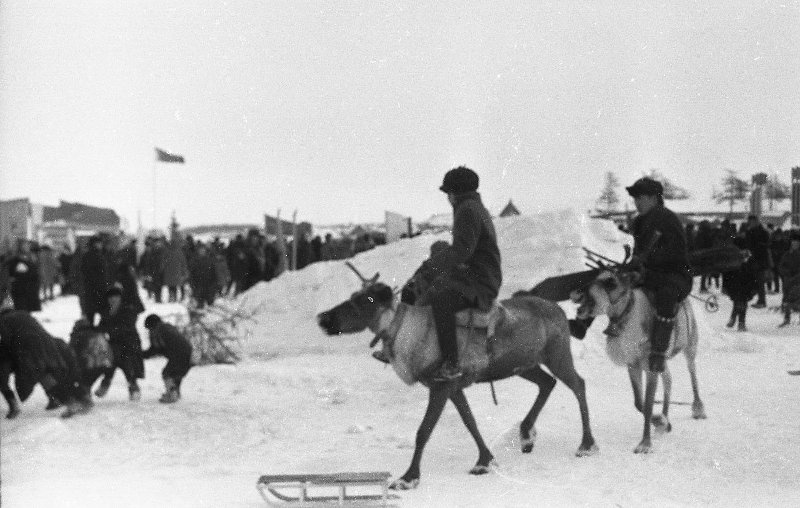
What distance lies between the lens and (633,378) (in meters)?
8.02

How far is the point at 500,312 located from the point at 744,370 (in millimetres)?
5442

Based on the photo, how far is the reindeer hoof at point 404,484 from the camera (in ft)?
20.3

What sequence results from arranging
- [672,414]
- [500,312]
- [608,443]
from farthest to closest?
[672,414], [608,443], [500,312]

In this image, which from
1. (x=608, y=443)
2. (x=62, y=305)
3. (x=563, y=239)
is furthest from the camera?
(x=62, y=305)

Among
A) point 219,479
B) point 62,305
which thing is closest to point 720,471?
point 219,479

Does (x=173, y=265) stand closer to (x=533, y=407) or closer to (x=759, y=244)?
(x=759, y=244)

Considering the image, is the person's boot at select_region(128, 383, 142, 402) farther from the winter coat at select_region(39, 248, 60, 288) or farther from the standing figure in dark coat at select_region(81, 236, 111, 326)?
the winter coat at select_region(39, 248, 60, 288)

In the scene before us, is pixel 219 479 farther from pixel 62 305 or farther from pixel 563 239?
pixel 62 305

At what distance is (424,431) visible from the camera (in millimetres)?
6375

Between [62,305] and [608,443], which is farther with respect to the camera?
[62,305]

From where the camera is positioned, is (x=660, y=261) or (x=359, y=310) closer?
(x=359, y=310)

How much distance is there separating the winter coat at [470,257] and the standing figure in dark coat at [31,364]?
3883mm

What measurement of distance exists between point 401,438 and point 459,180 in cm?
252

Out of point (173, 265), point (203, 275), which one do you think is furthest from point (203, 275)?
point (173, 265)
